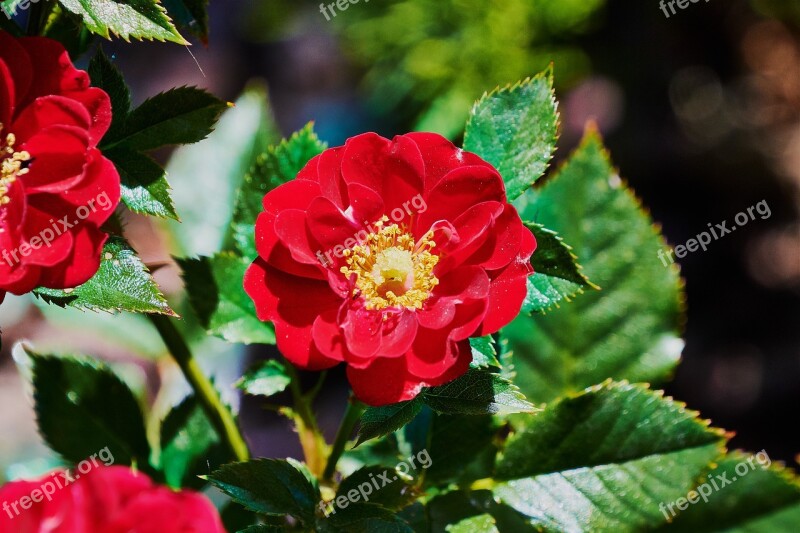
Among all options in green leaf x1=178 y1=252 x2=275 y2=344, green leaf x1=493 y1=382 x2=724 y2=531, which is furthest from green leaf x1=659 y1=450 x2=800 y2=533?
green leaf x1=178 y1=252 x2=275 y2=344

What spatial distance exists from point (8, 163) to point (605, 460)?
0.74 metres

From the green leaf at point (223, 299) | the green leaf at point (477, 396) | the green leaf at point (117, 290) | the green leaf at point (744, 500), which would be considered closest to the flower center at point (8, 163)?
the green leaf at point (117, 290)

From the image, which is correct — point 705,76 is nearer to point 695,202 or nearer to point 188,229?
point 695,202

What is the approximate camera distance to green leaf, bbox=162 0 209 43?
2.67ft

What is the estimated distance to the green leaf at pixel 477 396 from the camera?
2.38 ft

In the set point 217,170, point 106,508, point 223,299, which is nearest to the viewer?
→ point 106,508

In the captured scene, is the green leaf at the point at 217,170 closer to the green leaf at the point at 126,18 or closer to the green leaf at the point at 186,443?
the green leaf at the point at 186,443

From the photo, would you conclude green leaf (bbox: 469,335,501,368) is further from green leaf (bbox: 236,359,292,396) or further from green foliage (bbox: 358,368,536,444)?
green leaf (bbox: 236,359,292,396)

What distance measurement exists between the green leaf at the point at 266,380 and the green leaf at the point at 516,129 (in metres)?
0.33

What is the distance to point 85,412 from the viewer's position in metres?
1.11

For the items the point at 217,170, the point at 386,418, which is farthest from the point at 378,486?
the point at 217,170

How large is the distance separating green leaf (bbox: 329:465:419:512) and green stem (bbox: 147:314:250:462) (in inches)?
6.5

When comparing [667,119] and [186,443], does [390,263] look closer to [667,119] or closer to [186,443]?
[186,443]

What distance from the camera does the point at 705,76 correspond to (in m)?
2.26
